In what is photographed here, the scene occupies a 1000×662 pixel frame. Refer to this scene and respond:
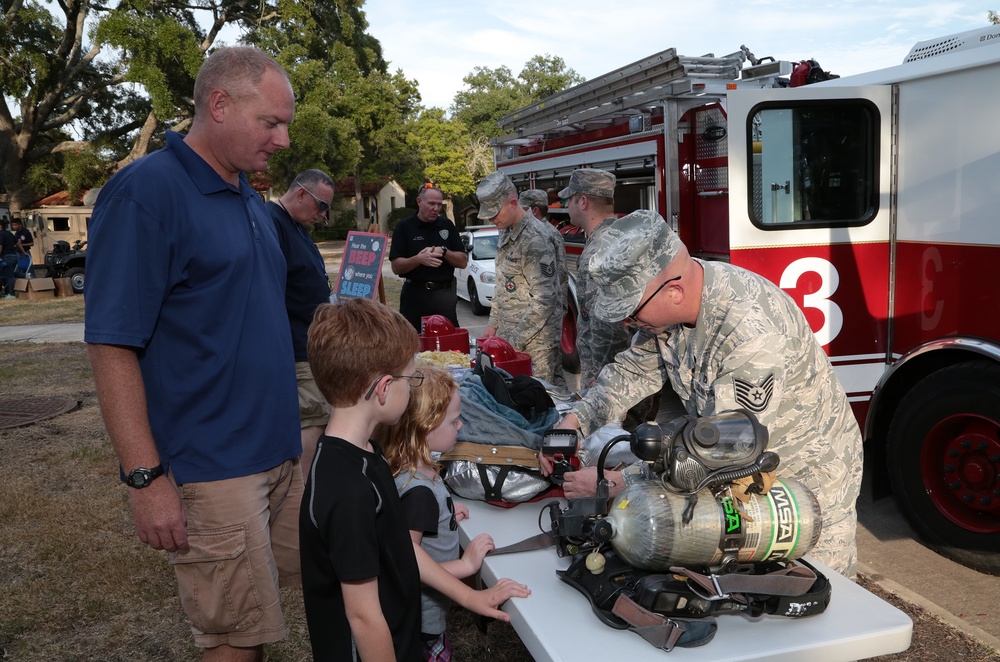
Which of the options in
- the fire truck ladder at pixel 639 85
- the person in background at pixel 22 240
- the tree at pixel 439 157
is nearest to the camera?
the fire truck ladder at pixel 639 85

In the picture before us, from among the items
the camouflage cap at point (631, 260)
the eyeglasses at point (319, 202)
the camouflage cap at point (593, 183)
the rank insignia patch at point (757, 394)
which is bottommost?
the rank insignia patch at point (757, 394)

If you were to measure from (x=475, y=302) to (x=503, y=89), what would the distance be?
64491mm

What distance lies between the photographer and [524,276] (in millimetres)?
4953

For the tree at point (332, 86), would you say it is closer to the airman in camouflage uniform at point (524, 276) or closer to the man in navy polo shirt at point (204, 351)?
the airman in camouflage uniform at point (524, 276)

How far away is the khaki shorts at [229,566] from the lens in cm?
206

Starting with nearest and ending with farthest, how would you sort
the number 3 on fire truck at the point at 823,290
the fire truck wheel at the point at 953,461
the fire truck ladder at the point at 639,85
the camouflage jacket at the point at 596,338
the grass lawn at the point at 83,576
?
the grass lawn at the point at 83,576 < the fire truck wheel at the point at 953,461 < the number 3 on fire truck at the point at 823,290 < the camouflage jacket at the point at 596,338 < the fire truck ladder at the point at 639,85

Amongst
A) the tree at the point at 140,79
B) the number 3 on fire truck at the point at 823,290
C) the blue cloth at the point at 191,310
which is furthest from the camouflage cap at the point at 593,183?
the tree at the point at 140,79

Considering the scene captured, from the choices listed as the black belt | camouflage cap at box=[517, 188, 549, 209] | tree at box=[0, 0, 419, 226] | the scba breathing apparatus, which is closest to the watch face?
the scba breathing apparatus

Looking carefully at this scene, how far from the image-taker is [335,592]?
1857 millimetres

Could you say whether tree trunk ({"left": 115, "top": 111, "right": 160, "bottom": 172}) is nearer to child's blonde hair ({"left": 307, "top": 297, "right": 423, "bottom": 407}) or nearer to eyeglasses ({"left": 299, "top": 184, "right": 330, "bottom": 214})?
eyeglasses ({"left": 299, "top": 184, "right": 330, "bottom": 214})

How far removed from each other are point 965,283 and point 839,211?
863 mm

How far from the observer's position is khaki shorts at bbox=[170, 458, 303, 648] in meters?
2.06

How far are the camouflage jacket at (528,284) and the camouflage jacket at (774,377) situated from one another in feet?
8.82

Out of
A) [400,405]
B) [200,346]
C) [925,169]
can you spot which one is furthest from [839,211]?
[200,346]
